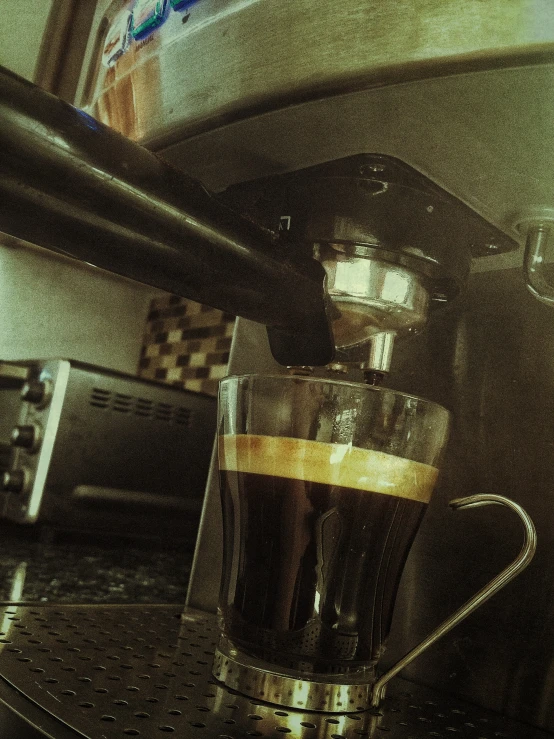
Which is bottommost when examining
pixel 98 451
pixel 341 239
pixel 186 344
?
pixel 98 451

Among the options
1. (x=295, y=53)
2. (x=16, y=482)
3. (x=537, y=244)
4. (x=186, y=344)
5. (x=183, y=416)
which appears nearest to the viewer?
(x=295, y=53)

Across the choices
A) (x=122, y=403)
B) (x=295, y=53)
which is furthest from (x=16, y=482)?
(x=295, y=53)

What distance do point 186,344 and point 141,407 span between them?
0.58 metres

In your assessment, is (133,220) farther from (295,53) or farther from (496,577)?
(496,577)

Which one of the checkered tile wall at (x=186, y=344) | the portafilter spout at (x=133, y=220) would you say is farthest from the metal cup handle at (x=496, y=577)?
the checkered tile wall at (x=186, y=344)

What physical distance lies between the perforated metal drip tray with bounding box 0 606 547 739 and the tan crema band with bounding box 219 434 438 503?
109 mm

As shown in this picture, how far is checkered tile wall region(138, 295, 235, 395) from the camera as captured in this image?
4.68 ft

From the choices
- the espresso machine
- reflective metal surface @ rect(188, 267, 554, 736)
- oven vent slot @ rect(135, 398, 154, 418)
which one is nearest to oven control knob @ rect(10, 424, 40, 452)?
oven vent slot @ rect(135, 398, 154, 418)

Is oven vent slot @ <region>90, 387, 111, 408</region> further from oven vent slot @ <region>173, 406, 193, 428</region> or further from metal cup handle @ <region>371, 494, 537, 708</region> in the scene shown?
metal cup handle @ <region>371, 494, 537, 708</region>

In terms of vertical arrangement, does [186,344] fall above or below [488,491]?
above

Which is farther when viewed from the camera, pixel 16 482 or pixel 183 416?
pixel 183 416

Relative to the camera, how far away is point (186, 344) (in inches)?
61.2

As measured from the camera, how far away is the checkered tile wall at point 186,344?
1428mm

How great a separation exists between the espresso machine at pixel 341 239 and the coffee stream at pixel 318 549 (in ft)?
0.10
